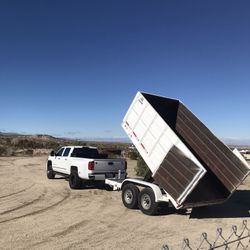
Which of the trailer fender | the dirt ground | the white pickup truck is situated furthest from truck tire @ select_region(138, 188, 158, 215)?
the white pickup truck

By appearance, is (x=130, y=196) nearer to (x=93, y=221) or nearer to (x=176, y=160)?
(x=93, y=221)

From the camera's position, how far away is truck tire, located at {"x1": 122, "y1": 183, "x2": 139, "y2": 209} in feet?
43.7

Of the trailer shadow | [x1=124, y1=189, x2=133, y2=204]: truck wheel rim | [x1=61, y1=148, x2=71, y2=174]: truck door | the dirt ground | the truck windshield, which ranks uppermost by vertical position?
the truck windshield

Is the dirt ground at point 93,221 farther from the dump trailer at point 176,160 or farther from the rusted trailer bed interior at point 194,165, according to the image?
the rusted trailer bed interior at point 194,165

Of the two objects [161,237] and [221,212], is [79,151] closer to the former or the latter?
[221,212]

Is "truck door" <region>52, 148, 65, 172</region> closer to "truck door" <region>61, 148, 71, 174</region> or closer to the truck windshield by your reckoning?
"truck door" <region>61, 148, 71, 174</region>

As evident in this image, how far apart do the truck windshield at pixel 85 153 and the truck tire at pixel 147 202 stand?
6418 millimetres

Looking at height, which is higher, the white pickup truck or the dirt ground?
the white pickup truck

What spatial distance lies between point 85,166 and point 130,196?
431 cm

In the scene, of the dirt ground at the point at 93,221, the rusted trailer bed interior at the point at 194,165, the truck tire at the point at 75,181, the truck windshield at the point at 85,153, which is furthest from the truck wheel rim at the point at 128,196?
the truck windshield at the point at 85,153

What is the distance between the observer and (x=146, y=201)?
1280 centimetres

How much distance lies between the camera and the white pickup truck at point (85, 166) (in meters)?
17.2

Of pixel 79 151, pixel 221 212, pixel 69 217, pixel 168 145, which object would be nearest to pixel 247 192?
pixel 221 212

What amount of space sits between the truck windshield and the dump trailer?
4.34 m
